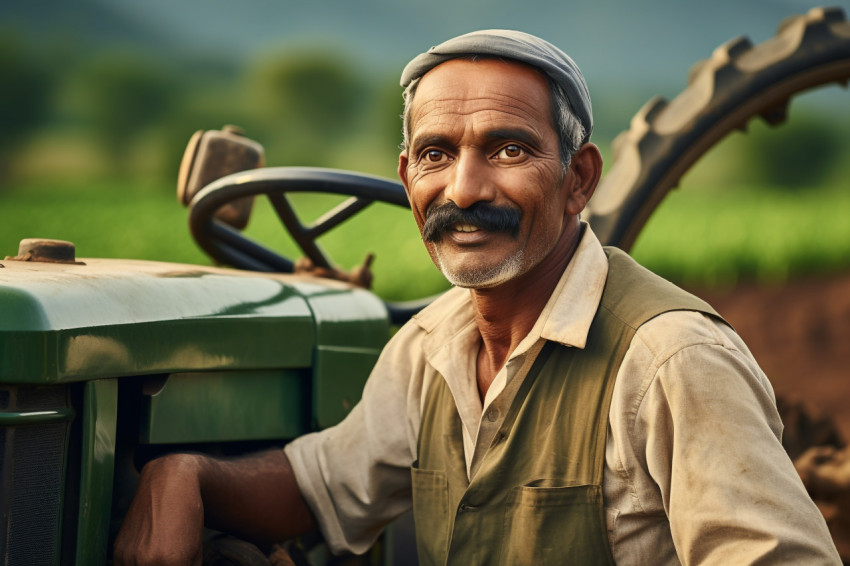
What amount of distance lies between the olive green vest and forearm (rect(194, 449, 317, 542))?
343mm

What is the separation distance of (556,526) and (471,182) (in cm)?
52

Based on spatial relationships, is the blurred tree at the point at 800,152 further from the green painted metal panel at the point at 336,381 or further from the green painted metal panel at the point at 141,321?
the green painted metal panel at the point at 141,321

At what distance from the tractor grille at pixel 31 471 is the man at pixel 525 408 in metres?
0.13

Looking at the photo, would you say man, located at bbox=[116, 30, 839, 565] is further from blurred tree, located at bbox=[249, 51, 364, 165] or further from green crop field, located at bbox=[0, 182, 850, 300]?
blurred tree, located at bbox=[249, 51, 364, 165]

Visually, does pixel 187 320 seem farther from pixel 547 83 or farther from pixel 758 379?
pixel 758 379

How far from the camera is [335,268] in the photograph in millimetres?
2592

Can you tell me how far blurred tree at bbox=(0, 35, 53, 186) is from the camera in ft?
75.4

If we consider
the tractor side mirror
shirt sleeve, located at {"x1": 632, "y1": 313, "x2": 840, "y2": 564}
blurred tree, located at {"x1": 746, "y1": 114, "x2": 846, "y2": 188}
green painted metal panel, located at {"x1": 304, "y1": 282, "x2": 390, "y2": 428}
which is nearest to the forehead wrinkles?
shirt sleeve, located at {"x1": 632, "y1": 313, "x2": 840, "y2": 564}

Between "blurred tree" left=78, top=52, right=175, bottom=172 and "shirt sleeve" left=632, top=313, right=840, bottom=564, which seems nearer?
"shirt sleeve" left=632, top=313, right=840, bottom=564

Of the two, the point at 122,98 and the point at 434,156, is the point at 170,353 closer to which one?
the point at 434,156

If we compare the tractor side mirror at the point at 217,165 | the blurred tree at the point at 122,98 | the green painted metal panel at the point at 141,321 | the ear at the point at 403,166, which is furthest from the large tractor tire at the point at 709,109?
the blurred tree at the point at 122,98

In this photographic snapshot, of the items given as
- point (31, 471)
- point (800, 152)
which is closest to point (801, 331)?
point (31, 471)

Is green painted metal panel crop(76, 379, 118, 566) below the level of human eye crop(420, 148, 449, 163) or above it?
below

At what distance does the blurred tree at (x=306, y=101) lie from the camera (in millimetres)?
27109
